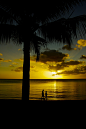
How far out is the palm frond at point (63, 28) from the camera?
428 cm

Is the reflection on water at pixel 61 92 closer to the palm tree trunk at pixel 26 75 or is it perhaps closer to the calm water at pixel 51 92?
the calm water at pixel 51 92

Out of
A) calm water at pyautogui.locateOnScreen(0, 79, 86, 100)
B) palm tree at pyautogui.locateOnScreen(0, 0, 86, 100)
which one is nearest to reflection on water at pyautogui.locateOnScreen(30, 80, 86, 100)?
calm water at pyautogui.locateOnScreen(0, 79, 86, 100)

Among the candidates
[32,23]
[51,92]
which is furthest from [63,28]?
[51,92]

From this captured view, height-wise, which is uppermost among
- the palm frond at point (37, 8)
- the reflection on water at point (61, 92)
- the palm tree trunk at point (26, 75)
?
the palm frond at point (37, 8)

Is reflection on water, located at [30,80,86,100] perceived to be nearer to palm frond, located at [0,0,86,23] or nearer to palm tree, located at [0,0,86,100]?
palm tree, located at [0,0,86,100]

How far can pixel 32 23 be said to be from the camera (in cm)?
443

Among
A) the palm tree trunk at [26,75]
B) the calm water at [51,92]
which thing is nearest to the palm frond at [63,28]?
the palm tree trunk at [26,75]

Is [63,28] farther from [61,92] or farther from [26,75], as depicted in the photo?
[61,92]

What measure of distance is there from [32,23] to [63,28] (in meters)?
1.16

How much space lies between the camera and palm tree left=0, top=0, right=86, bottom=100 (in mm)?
4199
